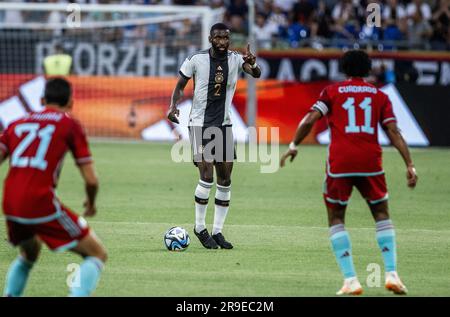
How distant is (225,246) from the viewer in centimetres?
1148

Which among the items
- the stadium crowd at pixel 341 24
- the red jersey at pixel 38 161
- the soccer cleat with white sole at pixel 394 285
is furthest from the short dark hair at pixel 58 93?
the stadium crowd at pixel 341 24

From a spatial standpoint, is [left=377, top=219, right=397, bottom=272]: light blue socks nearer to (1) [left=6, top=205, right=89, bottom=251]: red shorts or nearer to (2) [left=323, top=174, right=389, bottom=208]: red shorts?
(2) [left=323, top=174, right=389, bottom=208]: red shorts

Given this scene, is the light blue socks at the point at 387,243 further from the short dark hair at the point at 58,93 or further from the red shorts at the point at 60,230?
the short dark hair at the point at 58,93

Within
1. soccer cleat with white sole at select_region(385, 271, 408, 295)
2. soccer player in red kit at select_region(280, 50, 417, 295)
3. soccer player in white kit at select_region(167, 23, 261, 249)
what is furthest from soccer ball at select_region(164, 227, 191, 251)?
soccer cleat with white sole at select_region(385, 271, 408, 295)

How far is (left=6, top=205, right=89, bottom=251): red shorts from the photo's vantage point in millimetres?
7387

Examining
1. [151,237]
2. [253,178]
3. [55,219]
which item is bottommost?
[253,178]

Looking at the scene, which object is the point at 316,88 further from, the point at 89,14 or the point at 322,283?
the point at 322,283

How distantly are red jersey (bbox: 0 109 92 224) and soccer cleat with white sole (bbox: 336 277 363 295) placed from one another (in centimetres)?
263

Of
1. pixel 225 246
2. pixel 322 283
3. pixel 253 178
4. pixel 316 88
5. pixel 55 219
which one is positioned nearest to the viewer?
pixel 55 219

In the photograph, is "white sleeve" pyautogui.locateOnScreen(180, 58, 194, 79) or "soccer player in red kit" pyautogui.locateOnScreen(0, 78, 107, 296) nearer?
"soccer player in red kit" pyautogui.locateOnScreen(0, 78, 107, 296)

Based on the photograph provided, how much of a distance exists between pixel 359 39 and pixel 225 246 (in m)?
16.4

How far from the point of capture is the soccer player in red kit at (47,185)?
24.1 ft

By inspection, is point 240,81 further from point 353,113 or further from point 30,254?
point 30,254

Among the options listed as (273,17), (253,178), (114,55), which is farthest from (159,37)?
(253,178)
